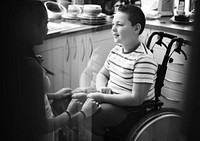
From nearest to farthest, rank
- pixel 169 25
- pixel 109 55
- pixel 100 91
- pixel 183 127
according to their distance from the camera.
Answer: pixel 183 127
pixel 100 91
pixel 109 55
pixel 169 25

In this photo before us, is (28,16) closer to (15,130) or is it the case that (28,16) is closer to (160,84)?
(15,130)

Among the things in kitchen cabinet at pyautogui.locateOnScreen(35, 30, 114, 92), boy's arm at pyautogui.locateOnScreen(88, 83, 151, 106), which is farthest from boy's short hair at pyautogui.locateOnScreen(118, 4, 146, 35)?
kitchen cabinet at pyautogui.locateOnScreen(35, 30, 114, 92)

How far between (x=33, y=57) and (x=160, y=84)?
76 centimetres

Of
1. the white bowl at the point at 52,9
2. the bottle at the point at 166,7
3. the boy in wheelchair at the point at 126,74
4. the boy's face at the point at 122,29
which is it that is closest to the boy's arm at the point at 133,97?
the boy in wheelchair at the point at 126,74

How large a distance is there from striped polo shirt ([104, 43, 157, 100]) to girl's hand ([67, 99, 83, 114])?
427 mm

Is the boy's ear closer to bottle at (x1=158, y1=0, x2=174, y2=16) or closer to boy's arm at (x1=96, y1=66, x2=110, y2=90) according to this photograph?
boy's arm at (x1=96, y1=66, x2=110, y2=90)

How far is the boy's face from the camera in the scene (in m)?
0.93

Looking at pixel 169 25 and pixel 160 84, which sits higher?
pixel 169 25

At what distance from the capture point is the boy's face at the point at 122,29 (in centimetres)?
93

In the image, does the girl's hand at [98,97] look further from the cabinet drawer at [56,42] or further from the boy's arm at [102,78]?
the cabinet drawer at [56,42]

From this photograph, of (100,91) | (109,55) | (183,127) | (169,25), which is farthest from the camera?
(169,25)

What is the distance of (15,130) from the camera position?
258mm

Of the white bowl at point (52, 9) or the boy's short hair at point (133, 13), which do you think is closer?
Answer: the white bowl at point (52, 9)

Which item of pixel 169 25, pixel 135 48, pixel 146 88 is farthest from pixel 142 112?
pixel 169 25
